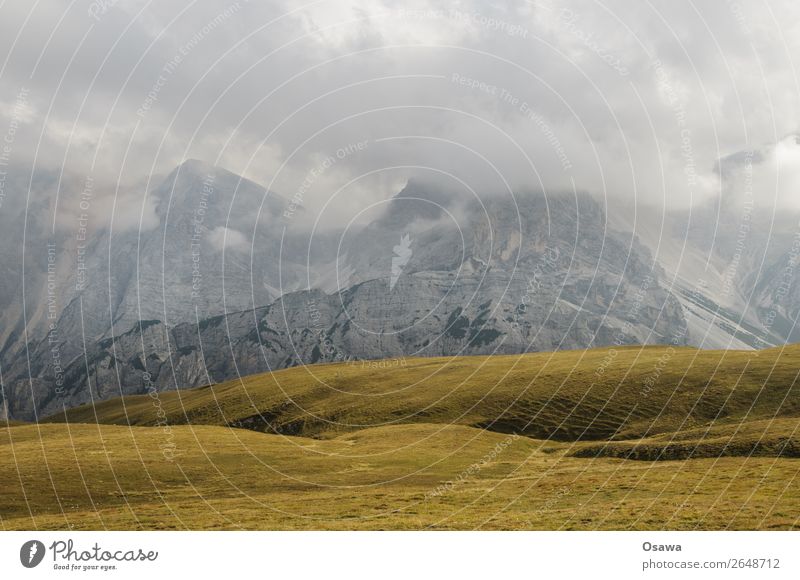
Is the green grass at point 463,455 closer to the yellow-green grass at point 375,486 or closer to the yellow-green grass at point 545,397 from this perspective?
the yellow-green grass at point 375,486

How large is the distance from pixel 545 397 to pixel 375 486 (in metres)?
71.0

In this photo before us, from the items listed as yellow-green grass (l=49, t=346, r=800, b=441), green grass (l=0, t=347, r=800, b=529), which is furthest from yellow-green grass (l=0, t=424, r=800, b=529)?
yellow-green grass (l=49, t=346, r=800, b=441)

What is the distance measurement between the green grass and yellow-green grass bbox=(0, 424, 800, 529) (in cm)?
35

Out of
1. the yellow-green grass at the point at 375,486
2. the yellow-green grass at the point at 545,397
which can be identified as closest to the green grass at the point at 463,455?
A: the yellow-green grass at the point at 375,486

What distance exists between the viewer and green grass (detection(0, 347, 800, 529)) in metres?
56.8

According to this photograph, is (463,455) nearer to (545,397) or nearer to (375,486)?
(375,486)

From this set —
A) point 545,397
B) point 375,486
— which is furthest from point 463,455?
point 545,397

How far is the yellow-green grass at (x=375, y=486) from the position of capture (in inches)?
2124

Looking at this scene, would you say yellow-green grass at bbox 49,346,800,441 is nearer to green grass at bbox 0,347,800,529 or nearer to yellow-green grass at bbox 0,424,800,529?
green grass at bbox 0,347,800,529

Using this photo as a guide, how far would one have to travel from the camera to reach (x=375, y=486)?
247 feet
